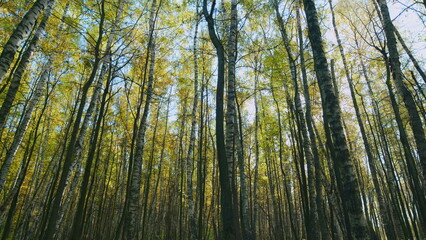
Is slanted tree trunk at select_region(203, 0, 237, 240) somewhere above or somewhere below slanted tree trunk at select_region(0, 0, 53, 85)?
below

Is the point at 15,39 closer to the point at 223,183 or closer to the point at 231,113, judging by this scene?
the point at 223,183

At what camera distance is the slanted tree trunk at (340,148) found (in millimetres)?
3500

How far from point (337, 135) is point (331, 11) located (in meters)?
12.4

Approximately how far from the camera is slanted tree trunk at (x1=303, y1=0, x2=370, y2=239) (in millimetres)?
3500

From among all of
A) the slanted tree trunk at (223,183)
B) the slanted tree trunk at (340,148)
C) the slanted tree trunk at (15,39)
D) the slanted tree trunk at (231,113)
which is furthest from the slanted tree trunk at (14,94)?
the slanted tree trunk at (340,148)

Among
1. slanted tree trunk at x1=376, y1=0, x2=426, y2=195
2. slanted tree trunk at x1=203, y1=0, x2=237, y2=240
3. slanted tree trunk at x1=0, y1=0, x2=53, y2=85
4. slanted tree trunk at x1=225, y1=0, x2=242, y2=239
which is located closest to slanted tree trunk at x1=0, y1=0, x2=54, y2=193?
slanted tree trunk at x1=0, y1=0, x2=53, y2=85

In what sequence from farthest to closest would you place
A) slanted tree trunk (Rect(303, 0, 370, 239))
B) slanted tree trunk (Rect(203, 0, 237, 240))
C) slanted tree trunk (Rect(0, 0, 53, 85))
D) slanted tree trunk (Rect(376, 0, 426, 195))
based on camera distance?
slanted tree trunk (Rect(376, 0, 426, 195)), slanted tree trunk (Rect(0, 0, 53, 85)), slanted tree trunk (Rect(303, 0, 370, 239)), slanted tree trunk (Rect(203, 0, 237, 240))

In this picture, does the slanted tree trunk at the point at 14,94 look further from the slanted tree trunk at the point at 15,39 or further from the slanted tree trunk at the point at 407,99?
the slanted tree trunk at the point at 407,99

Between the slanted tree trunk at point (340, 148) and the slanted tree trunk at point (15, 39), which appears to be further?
the slanted tree trunk at point (15, 39)

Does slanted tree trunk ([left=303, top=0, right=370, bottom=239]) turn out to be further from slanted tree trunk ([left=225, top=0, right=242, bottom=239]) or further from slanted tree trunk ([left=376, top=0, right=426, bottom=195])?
slanted tree trunk ([left=376, top=0, right=426, bottom=195])

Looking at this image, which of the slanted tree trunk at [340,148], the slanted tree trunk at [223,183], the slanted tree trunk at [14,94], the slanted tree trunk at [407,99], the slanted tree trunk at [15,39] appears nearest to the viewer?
the slanted tree trunk at [223,183]

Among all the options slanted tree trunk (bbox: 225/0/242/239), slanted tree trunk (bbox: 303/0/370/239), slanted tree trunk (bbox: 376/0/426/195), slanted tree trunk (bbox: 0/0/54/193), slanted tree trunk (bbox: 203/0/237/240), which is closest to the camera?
slanted tree trunk (bbox: 203/0/237/240)

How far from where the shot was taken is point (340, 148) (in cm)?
394

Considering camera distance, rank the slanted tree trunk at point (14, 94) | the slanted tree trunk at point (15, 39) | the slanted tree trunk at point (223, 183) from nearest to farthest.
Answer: the slanted tree trunk at point (223, 183) → the slanted tree trunk at point (15, 39) → the slanted tree trunk at point (14, 94)
